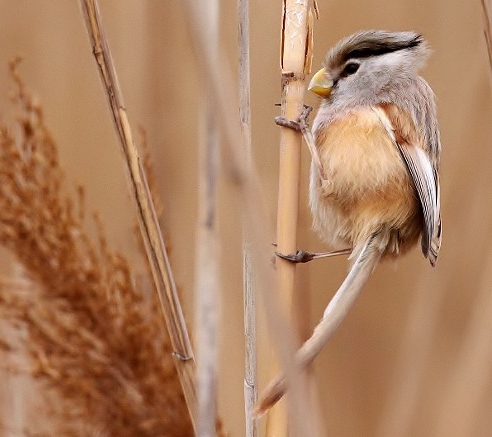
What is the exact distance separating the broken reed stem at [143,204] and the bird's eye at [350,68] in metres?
0.68

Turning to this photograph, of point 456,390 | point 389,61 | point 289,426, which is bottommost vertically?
point 456,390

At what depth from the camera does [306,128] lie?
4.56 feet

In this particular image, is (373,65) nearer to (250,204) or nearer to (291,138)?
(291,138)

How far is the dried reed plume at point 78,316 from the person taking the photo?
4.66 feet

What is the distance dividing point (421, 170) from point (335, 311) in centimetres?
40

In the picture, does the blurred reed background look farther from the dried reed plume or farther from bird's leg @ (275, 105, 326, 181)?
the dried reed plume

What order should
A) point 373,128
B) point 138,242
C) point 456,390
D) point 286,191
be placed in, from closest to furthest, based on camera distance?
point 286,191 → point 138,242 → point 373,128 → point 456,390

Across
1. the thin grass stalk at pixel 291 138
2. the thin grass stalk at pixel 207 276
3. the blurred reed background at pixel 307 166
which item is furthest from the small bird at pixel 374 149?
the thin grass stalk at pixel 207 276

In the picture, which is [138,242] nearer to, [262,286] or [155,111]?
[262,286]

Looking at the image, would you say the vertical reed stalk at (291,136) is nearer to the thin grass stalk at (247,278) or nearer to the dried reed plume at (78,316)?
the thin grass stalk at (247,278)

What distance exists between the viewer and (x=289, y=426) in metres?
1.29

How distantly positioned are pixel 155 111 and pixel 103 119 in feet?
0.63

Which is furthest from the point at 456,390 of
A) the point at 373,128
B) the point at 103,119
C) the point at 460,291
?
the point at 103,119

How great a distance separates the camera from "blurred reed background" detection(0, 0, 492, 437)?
2.09m
